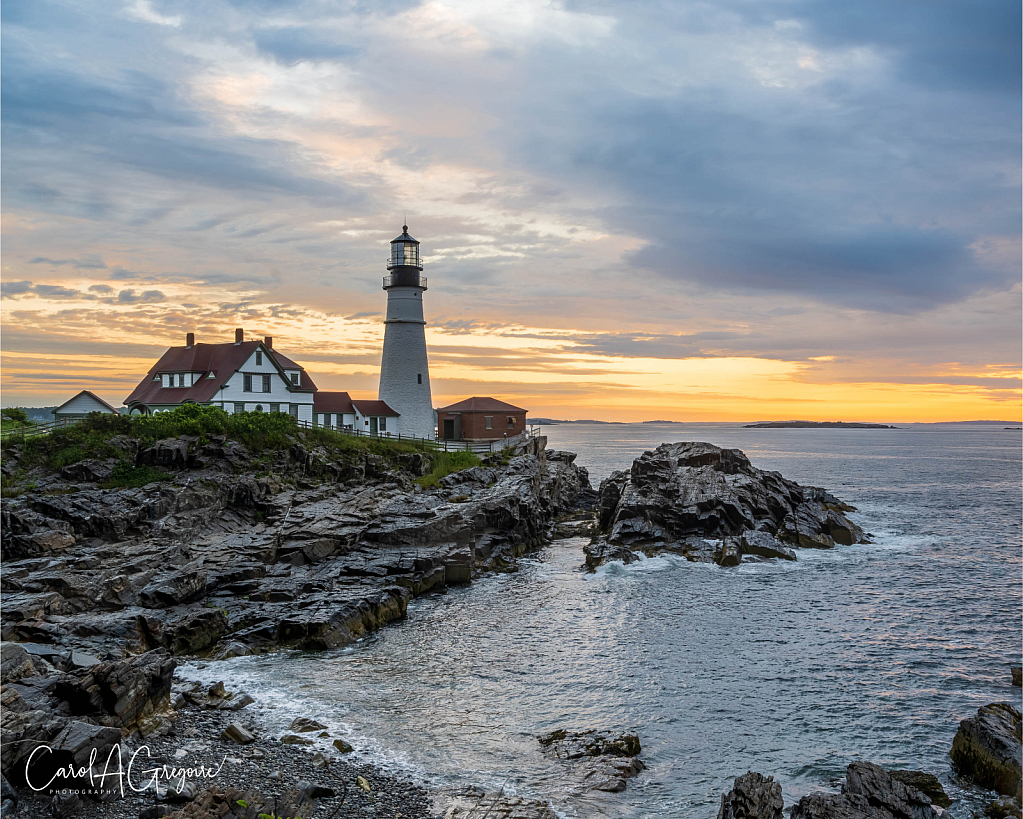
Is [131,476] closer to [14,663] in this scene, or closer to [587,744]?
[14,663]

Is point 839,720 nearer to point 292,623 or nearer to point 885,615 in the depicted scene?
point 885,615

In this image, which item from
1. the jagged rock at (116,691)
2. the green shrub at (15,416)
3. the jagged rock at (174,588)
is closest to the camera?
the jagged rock at (116,691)

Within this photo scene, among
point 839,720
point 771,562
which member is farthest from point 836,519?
point 839,720

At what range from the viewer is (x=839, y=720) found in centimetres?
1788

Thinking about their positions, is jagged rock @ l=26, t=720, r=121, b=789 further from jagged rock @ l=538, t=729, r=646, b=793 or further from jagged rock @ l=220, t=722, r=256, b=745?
jagged rock @ l=538, t=729, r=646, b=793

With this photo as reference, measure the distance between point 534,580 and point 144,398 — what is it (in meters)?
37.3

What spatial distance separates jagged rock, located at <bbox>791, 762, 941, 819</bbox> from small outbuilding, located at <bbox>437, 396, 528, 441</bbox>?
5035 centimetres

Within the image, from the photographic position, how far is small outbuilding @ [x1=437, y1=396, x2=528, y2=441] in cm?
6238

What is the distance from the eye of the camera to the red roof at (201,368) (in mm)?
50219

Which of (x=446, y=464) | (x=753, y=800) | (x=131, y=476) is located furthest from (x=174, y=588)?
(x=446, y=464)

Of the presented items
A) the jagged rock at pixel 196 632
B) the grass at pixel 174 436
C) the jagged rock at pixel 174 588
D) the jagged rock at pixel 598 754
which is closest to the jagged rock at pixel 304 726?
the jagged rock at pixel 598 754

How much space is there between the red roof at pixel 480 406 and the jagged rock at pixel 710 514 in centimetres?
2013

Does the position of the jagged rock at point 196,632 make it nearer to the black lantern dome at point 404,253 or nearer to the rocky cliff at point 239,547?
the rocky cliff at point 239,547

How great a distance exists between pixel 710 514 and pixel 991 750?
24576mm
